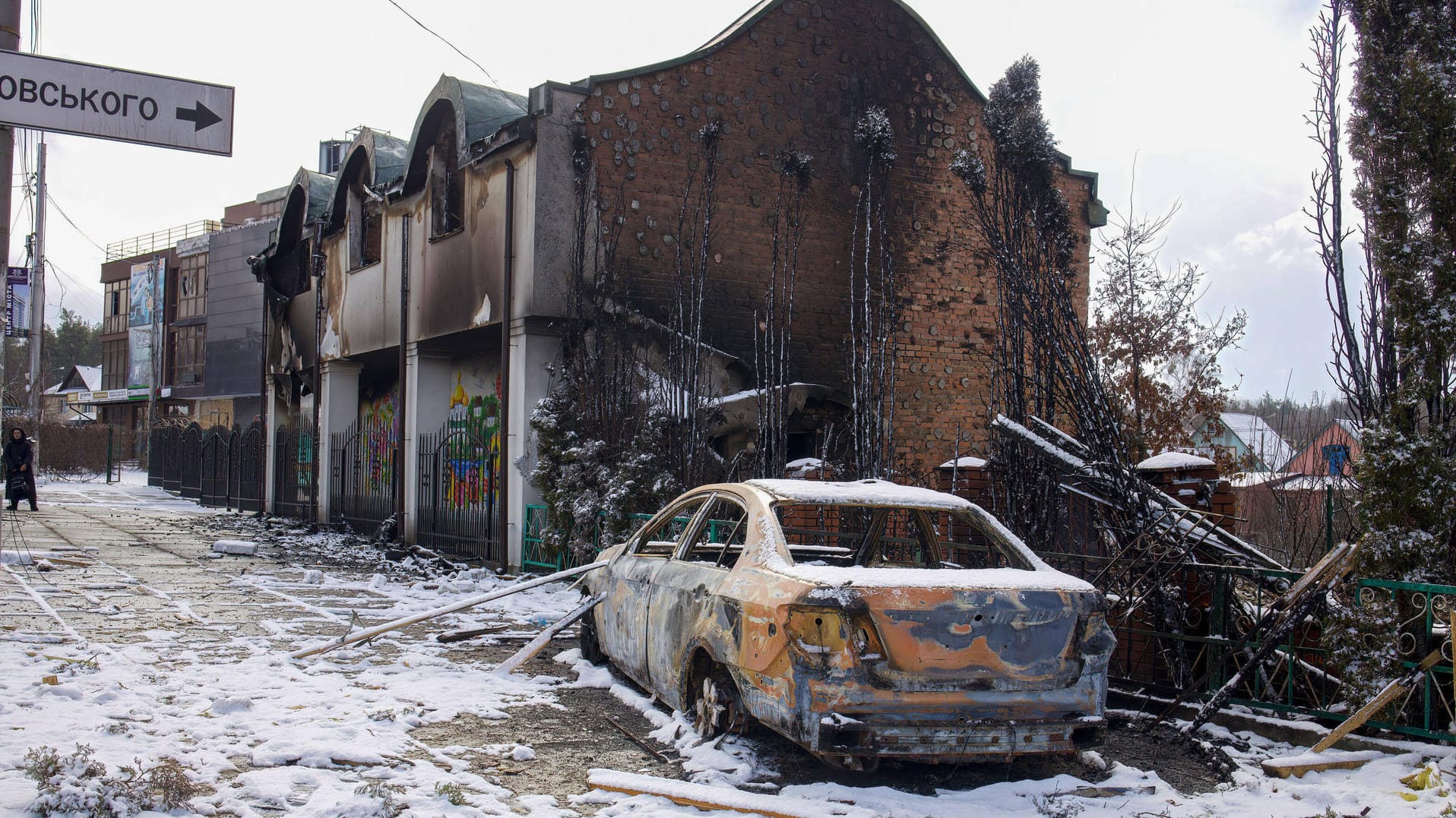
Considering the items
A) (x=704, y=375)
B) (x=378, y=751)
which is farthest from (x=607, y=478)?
(x=378, y=751)

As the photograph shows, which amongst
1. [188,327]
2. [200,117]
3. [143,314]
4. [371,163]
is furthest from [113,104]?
[143,314]

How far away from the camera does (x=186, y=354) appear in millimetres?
61250

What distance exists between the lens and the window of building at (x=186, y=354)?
60.0m

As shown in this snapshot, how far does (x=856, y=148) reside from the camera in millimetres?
17375

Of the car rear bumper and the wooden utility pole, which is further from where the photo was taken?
the wooden utility pole

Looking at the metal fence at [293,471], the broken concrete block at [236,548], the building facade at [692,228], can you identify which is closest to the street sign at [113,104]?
the building facade at [692,228]

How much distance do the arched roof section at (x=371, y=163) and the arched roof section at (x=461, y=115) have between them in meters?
1.21

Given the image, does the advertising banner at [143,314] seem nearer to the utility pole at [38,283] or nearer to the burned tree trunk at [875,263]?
the utility pole at [38,283]

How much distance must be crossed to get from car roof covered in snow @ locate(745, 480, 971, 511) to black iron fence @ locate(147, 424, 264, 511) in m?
24.7

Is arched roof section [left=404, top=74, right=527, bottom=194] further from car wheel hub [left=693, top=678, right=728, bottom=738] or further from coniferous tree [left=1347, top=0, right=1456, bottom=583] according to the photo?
coniferous tree [left=1347, top=0, right=1456, bottom=583]

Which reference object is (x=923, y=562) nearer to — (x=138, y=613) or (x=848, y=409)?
(x=138, y=613)

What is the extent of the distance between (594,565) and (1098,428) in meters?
3.97

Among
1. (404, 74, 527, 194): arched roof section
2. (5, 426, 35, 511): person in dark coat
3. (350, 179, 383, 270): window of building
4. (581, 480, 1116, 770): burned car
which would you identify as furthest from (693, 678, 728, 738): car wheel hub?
(5, 426, 35, 511): person in dark coat

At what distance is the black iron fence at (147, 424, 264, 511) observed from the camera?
28.9m
